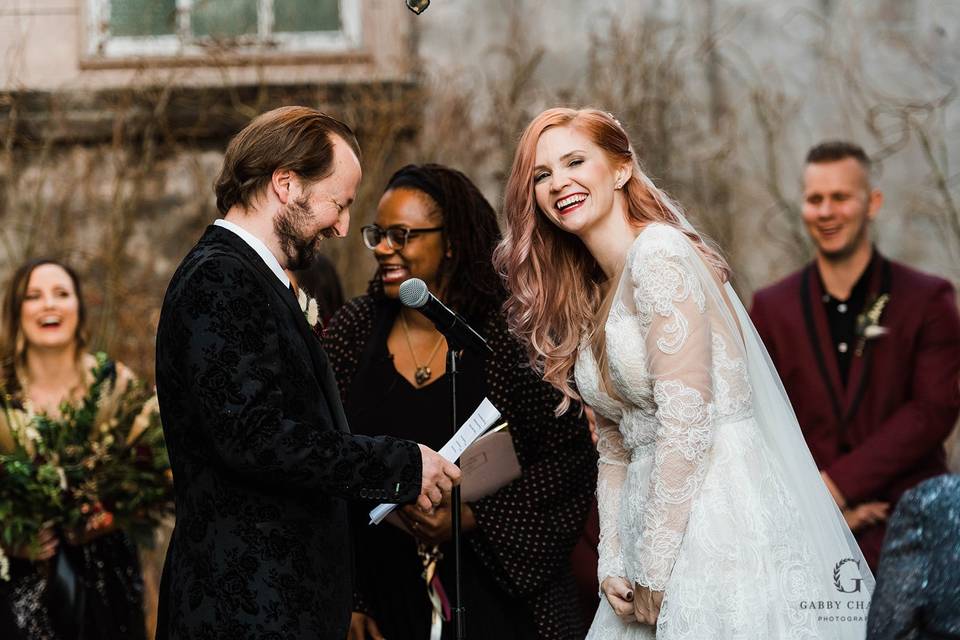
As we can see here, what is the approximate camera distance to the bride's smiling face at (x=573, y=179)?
374cm

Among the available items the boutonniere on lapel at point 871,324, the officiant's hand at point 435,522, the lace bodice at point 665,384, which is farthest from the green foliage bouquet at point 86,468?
the boutonniere on lapel at point 871,324

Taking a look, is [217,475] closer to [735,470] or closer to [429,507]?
[429,507]

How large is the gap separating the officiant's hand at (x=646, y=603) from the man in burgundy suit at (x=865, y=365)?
224 cm

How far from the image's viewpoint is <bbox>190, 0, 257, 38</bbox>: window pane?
8.55 m

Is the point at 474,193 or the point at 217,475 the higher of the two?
the point at 474,193

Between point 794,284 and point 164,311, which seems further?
point 794,284

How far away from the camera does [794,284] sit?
5859 millimetres

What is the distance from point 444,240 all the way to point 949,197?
437cm

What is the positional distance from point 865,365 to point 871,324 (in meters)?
0.17

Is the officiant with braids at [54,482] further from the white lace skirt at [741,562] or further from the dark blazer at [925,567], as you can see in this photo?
the dark blazer at [925,567]

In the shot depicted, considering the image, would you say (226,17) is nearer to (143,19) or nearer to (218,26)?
(218,26)

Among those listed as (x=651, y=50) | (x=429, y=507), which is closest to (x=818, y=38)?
(x=651, y=50)

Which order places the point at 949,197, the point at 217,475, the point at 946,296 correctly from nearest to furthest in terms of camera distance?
1. the point at 217,475
2. the point at 946,296
3. the point at 949,197

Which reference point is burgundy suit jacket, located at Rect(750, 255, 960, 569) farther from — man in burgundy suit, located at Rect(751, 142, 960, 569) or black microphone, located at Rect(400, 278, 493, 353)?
black microphone, located at Rect(400, 278, 493, 353)
